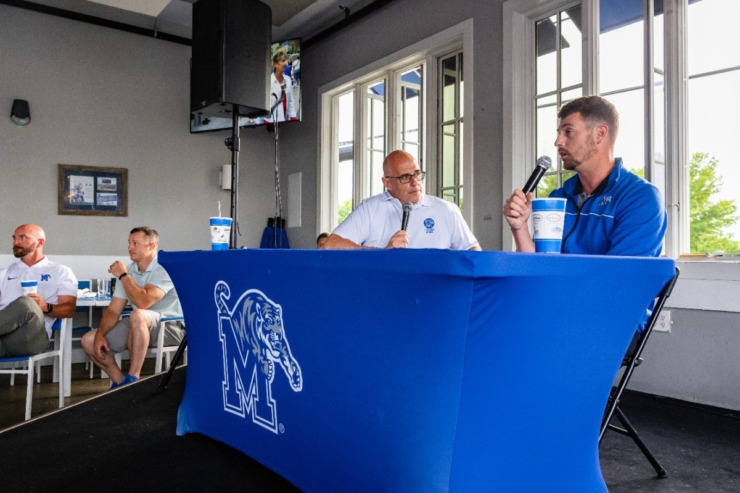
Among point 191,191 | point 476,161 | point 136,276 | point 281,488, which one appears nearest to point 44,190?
point 191,191

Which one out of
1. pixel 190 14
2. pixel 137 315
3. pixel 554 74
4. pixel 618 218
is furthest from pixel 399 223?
pixel 190 14

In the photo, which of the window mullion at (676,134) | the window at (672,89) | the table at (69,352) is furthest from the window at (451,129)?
the table at (69,352)

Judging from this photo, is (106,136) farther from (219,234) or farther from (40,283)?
(219,234)

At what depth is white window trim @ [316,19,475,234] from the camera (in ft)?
14.2

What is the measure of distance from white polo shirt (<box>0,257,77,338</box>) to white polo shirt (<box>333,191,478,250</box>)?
2.32 meters

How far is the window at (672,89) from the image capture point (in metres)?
3.03

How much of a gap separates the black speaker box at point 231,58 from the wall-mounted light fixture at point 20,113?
2.42 m

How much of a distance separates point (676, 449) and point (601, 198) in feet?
3.63

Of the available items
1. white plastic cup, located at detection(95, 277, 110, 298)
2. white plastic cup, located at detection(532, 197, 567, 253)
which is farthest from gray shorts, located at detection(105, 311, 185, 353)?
white plastic cup, located at detection(532, 197, 567, 253)

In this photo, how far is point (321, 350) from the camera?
4.60ft

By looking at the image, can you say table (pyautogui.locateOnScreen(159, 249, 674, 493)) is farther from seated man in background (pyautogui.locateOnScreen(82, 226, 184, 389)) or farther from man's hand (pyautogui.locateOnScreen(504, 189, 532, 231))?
seated man in background (pyautogui.locateOnScreen(82, 226, 184, 389))

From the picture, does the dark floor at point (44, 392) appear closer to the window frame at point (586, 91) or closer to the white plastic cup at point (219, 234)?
the white plastic cup at point (219, 234)

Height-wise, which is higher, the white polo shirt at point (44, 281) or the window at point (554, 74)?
the window at point (554, 74)

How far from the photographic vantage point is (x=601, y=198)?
78.4 inches
